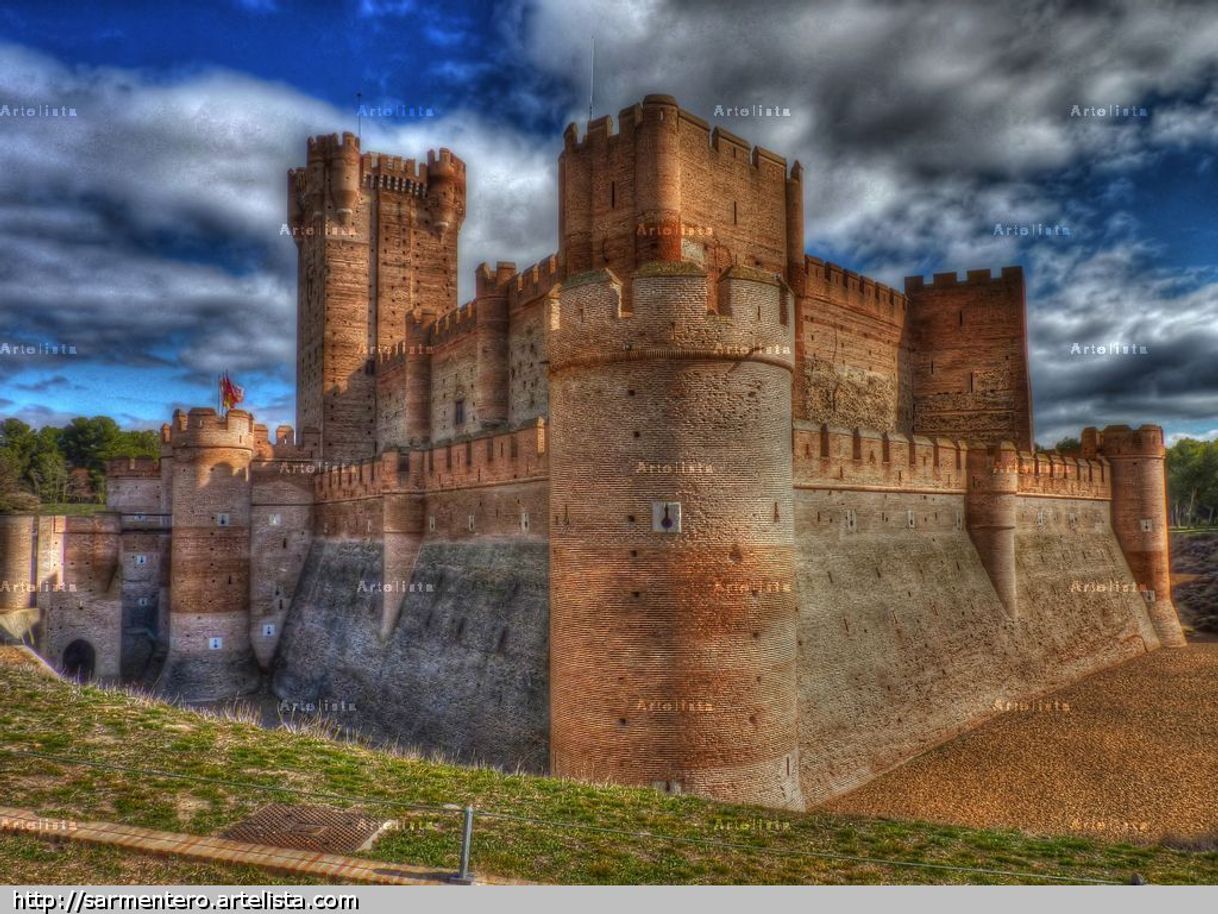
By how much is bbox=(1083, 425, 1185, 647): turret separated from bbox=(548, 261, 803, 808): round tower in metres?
22.4

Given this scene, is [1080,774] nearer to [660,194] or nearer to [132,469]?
[660,194]

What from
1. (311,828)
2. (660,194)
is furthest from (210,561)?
(311,828)

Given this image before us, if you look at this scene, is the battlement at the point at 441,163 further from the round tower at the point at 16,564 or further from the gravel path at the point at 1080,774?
the gravel path at the point at 1080,774

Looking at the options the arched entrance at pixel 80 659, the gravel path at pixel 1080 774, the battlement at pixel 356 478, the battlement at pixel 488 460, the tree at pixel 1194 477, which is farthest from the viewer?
the tree at pixel 1194 477

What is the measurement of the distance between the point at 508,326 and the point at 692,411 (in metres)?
14.2

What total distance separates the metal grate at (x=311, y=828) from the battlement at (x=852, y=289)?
20.3 metres

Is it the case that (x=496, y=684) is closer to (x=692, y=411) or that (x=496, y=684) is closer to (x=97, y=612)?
(x=692, y=411)

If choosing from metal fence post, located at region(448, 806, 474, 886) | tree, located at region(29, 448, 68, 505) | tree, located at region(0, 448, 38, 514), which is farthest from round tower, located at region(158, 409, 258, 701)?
tree, located at region(29, 448, 68, 505)

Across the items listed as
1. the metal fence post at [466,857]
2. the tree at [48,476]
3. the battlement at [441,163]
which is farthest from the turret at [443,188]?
the tree at [48,476]

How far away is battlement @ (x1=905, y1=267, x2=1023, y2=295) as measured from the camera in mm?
28125

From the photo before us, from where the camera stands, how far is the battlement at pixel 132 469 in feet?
98.1

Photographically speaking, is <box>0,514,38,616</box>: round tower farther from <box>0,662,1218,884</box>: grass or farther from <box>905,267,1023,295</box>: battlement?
<box>905,267,1023,295</box>: battlement

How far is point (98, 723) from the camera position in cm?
963

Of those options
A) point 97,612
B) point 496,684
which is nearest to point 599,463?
point 496,684
